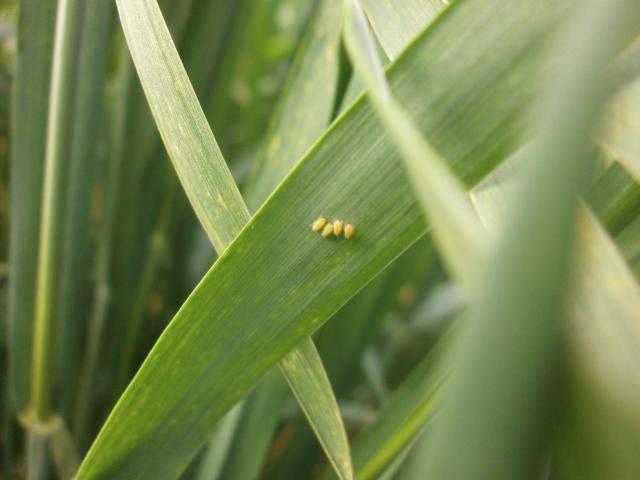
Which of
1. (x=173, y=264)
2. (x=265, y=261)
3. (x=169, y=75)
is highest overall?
(x=169, y=75)

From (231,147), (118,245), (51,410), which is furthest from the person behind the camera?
(231,147)

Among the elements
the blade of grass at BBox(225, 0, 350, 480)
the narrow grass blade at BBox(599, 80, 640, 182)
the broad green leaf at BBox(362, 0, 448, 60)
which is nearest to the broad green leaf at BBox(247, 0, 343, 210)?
→ the blade of grass at BBox(225, 0, 350, 480)

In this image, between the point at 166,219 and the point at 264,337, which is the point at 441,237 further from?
the point at 166,219

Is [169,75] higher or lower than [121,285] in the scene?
higher

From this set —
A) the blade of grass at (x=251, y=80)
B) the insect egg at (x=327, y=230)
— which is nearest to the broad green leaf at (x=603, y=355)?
the insect egg at (x=327, y=230)

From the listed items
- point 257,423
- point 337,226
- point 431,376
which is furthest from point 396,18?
point 257,423

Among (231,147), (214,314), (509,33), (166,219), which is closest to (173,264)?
(166,219)

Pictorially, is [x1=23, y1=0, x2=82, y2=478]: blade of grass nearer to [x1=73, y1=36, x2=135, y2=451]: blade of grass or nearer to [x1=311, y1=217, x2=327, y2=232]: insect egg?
[x1=73, y1=36, x2=135, y2=451]: blade of grass

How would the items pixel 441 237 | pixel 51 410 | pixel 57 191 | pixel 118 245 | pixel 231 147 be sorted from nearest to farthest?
pixel 441 237, pixel 57 191, pixel 51 410, pixel 118 245, pixel 231 147
